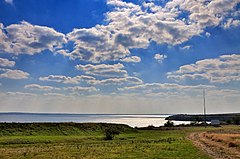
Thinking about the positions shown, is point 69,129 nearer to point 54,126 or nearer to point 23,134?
point 54,126

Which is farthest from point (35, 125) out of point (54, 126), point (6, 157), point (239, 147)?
point (239, 147)

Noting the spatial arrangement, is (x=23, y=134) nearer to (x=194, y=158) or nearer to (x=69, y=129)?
(x=69, y=129)

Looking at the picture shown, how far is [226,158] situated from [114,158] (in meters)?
9.29

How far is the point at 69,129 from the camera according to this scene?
221 feet

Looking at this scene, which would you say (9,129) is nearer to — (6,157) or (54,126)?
(54,126)

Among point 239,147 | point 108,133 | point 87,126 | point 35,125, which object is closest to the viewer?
point 239,147

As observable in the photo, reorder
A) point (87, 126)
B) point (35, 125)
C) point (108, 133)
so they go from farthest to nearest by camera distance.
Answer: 1. point (87, 126)
2. point (35, 125)
3. point (108, 133)

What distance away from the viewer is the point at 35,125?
66.7 metres

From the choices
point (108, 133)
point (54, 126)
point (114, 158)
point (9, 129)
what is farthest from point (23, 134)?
point (114, 158)

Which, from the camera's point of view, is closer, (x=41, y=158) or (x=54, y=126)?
(x=41, y=158)

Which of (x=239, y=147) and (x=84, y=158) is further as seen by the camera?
(x=239, y=147)

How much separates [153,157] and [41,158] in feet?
31.0

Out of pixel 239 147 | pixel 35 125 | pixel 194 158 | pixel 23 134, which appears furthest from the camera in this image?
pixel 35 125

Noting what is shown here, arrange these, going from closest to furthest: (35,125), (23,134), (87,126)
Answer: (23,134)
(35,125)
(87,126)
